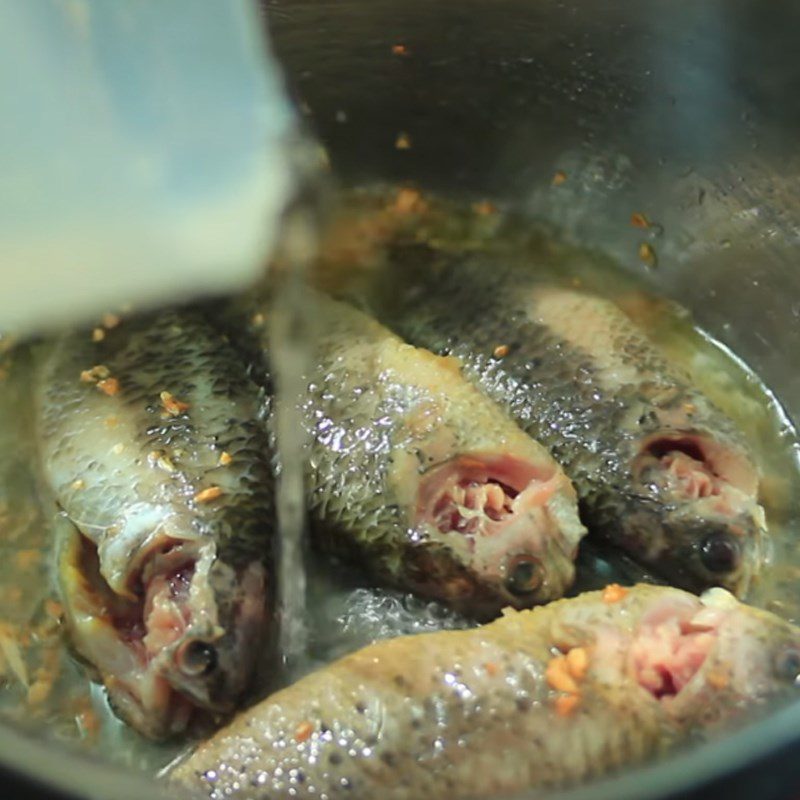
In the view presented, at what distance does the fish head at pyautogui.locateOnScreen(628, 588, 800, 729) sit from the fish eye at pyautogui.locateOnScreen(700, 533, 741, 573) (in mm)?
120

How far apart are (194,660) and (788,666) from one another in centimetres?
61

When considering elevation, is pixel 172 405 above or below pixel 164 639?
above

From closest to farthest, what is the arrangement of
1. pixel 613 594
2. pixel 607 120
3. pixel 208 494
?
1. pixel 613 594
2. pixel 208 494
3. pixel 607 120

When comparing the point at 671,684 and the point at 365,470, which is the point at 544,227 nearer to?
the point at 365,470

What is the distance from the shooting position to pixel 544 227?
1850 millimetres

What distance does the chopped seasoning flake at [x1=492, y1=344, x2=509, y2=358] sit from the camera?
1427 millimetres

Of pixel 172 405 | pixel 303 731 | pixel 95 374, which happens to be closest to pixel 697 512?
pixel 303 731

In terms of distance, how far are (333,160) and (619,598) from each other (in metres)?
1.09

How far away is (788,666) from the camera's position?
3.26 ft

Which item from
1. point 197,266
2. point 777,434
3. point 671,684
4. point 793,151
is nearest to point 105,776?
point 671,684

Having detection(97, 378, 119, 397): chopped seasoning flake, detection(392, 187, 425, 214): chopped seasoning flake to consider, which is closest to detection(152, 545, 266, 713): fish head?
detection(97, 378, 119, 397): chopped seasoning flake

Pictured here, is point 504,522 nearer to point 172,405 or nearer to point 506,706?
point 506,706

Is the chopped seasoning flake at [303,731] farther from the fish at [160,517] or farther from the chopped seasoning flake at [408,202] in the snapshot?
the chopped seasoning flake at [408,202]

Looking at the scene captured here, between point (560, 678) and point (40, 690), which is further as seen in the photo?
point (40, 690)
